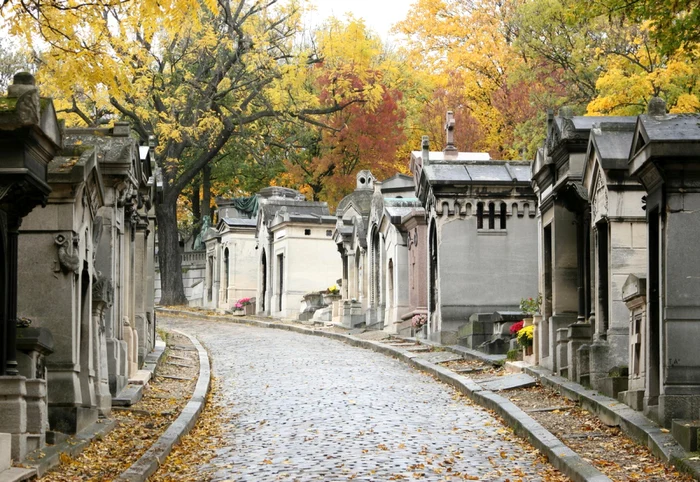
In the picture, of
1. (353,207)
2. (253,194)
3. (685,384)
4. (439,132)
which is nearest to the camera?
(685,384)

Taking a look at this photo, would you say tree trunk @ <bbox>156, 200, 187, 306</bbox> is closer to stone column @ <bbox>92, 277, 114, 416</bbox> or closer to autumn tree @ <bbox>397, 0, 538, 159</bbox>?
autumn tree @ <bbox>397, 0, 538, 159</bbox>

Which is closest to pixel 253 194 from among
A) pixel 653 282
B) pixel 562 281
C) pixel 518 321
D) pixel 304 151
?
pixel 304 151

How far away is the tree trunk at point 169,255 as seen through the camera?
4284 cm

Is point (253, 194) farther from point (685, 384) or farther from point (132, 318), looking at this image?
point (685, 384)

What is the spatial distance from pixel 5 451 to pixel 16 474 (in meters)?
0.29

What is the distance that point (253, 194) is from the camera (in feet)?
178

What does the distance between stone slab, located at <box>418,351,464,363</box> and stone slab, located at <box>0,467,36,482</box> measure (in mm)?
12410

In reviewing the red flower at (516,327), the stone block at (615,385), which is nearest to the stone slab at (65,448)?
the stone block at (615,385)

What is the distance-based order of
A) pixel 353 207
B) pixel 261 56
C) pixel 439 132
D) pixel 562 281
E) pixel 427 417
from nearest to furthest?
pixel 427 417 < pixel 562 281 < pixel 261 56 < pixel 353 207 < pixel 439 132

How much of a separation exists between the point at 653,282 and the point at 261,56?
85.1 feet

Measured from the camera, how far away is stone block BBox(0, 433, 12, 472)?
8.27 metres

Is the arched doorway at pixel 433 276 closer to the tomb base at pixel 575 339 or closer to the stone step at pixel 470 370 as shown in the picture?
the stone step at pixel 470 370

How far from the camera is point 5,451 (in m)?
8.41

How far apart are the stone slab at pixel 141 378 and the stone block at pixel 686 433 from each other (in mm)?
8093
